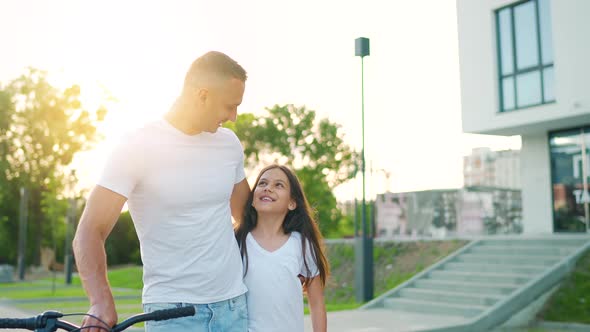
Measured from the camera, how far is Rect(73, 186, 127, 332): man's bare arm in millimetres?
2348

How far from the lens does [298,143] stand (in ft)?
160

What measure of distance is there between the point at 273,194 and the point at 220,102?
3.53ft

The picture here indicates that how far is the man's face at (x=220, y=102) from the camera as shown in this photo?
271cm

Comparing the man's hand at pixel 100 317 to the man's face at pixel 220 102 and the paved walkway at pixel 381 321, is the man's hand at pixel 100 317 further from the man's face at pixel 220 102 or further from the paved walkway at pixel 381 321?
the paved walkway at pixel 381 321

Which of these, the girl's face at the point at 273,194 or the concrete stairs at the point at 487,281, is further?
the concrete stairs at the point at 487,281

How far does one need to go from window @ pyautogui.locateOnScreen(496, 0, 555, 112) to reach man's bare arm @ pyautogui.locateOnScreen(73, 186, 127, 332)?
1734 cm

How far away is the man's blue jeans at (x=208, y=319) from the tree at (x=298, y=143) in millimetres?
44435

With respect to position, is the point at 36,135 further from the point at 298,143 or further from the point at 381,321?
the point at 381,321

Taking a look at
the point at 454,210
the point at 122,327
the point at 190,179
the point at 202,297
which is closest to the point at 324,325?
the point at 202,297

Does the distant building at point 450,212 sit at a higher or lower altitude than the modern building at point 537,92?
lower

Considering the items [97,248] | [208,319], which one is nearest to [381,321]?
[208,319]

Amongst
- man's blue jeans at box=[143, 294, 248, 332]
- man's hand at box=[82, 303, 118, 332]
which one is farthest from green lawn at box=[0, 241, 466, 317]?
man's hand at box=[82, 303, 118, 332]

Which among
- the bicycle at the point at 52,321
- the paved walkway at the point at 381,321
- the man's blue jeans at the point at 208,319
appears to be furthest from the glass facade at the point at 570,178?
the bicycle at the point at 52,321

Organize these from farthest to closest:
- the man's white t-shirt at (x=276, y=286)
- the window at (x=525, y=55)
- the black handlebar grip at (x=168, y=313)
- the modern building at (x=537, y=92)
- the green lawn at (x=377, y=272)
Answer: the window at (x=525, y=55), the modern building at (x=537, y=92), the green lawn at (x=377, y=272), the man's white t-shirt at (x=276, y=286), the black handlebar grip at (x=168, y=313)
